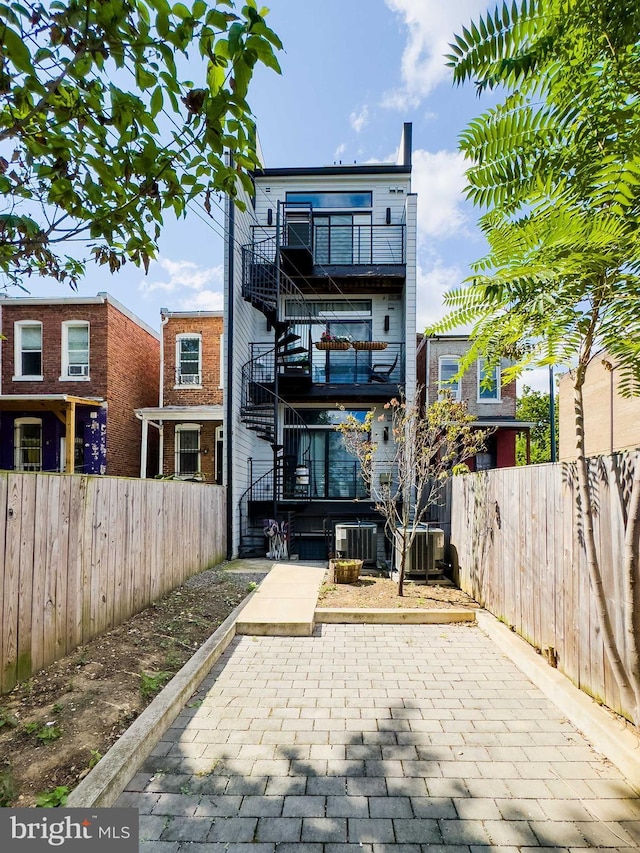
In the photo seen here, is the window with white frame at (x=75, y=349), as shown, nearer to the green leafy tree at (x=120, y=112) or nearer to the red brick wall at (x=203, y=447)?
the red brick wall at (x=203, y=447)

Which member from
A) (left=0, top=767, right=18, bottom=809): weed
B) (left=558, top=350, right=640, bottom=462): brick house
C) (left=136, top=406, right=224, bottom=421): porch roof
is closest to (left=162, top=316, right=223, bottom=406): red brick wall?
(left=136, top=406, right=224, bottom=421): porch roof

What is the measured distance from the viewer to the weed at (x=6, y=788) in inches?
85.9

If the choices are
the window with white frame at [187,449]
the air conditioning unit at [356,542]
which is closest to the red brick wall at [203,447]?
the window with white frame at [187,449]

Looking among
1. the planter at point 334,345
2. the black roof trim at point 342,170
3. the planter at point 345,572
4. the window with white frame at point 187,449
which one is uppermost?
the black roof trim at point 342,170

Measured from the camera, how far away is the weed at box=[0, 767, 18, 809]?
2.18m

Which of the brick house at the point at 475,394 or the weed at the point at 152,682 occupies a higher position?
the brick house at the point at 475,394

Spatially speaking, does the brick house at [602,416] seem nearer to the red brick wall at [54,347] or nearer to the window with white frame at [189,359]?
the window with white frame at [189,359]

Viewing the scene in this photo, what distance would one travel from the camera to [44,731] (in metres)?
2.71

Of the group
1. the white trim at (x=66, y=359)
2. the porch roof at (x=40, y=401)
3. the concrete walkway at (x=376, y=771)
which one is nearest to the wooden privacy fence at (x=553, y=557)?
the concrete walkway at (x=376, y=771)

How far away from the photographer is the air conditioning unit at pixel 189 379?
13.5 m

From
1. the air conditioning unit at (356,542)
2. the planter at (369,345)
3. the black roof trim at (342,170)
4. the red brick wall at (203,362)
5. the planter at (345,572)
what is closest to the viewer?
the planter at (345,572)

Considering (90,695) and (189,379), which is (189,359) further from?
(90,695)

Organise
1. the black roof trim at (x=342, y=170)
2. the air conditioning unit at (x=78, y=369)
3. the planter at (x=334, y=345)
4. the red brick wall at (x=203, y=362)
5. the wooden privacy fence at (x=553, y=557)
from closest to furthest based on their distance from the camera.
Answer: the wooden privacy fence at (x=553, y=557), the planter at (x=334, y=345), the black roof trim at (x=342, y=170), the air conditioning unit at (x=78, y=369), the red brick wall at (x=203, y=362)

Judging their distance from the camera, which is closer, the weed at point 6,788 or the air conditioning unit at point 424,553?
the weed at point 6,788
